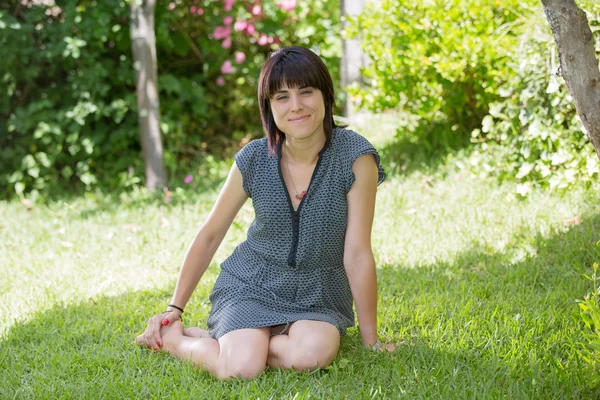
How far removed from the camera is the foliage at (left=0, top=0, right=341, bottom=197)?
5680 mm

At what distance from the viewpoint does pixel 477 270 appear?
3410 mm

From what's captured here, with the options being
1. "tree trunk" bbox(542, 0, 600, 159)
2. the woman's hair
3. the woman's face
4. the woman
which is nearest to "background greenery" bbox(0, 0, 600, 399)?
the woman

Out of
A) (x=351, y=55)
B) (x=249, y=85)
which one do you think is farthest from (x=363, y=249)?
(x=249, y=85)

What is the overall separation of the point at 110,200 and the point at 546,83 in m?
3.24

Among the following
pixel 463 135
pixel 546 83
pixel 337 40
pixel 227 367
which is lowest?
pixel 227 367

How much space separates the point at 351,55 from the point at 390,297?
3.55 metres

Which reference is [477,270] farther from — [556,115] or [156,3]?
[156,3]

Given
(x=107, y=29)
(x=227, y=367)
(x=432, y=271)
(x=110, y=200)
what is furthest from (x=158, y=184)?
(x=227, y=367)

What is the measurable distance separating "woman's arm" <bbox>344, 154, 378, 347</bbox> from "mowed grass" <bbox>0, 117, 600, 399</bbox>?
132mm

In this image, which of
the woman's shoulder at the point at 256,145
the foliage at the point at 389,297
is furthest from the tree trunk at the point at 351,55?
the woman's shoulder at the point at 256,145

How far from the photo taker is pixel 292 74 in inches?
100.0

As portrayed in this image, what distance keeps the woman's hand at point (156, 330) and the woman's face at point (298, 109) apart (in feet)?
2.67

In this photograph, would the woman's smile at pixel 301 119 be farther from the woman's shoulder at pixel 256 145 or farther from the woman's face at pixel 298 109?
the woman's shoulder at pixel 256 145

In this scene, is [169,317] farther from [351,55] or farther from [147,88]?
[351,55]
